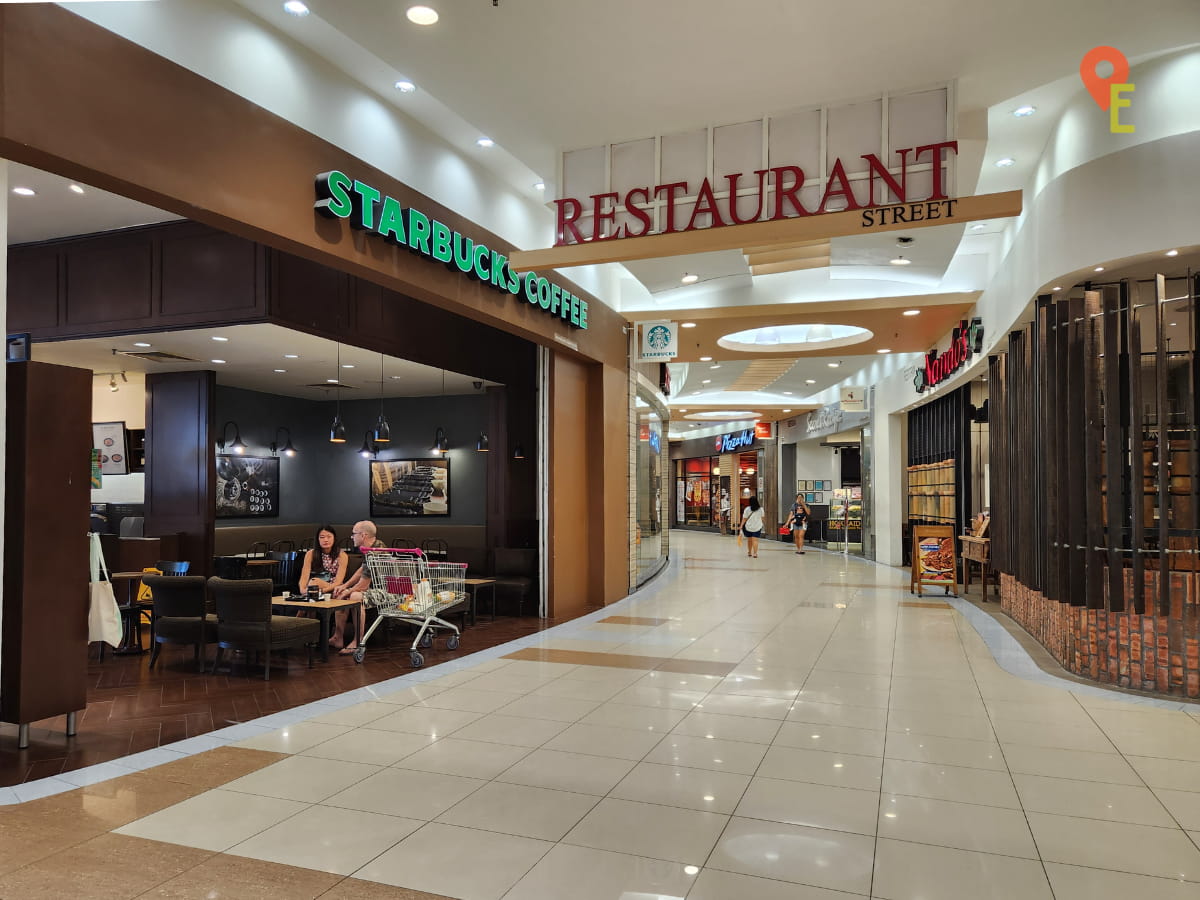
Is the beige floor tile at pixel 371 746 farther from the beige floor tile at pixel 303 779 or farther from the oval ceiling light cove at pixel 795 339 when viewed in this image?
the oval ceiling light cove at pixel 795 339

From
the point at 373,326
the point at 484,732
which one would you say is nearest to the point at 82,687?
the point at 484,732

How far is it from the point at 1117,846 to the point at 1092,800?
57 centimetres

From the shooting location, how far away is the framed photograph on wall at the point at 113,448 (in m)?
12.0

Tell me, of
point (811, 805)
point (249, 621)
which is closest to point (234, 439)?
point (249, 621)

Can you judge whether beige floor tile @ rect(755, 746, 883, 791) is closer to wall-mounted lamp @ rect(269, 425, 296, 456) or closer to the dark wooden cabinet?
the dark wooden cabinet

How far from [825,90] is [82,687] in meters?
6.14

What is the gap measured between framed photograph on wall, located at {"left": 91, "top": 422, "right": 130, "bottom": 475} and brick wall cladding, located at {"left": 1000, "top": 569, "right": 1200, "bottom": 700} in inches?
487

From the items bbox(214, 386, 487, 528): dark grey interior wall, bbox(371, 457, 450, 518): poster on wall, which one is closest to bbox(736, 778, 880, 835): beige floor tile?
bbox(214, 386, 487, 528): dark grey interior wall

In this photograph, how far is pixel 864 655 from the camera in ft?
24.7

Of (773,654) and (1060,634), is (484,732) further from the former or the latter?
(1060,634)

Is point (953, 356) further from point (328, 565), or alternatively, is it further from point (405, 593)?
point (328, 565)

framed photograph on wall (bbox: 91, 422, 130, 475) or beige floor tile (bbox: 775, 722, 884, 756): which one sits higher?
framed photograph on wall (bbox: 91, 422, 130, 475)

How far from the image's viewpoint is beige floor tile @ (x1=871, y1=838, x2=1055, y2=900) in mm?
2977

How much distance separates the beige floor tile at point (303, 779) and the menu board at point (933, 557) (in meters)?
9.61
